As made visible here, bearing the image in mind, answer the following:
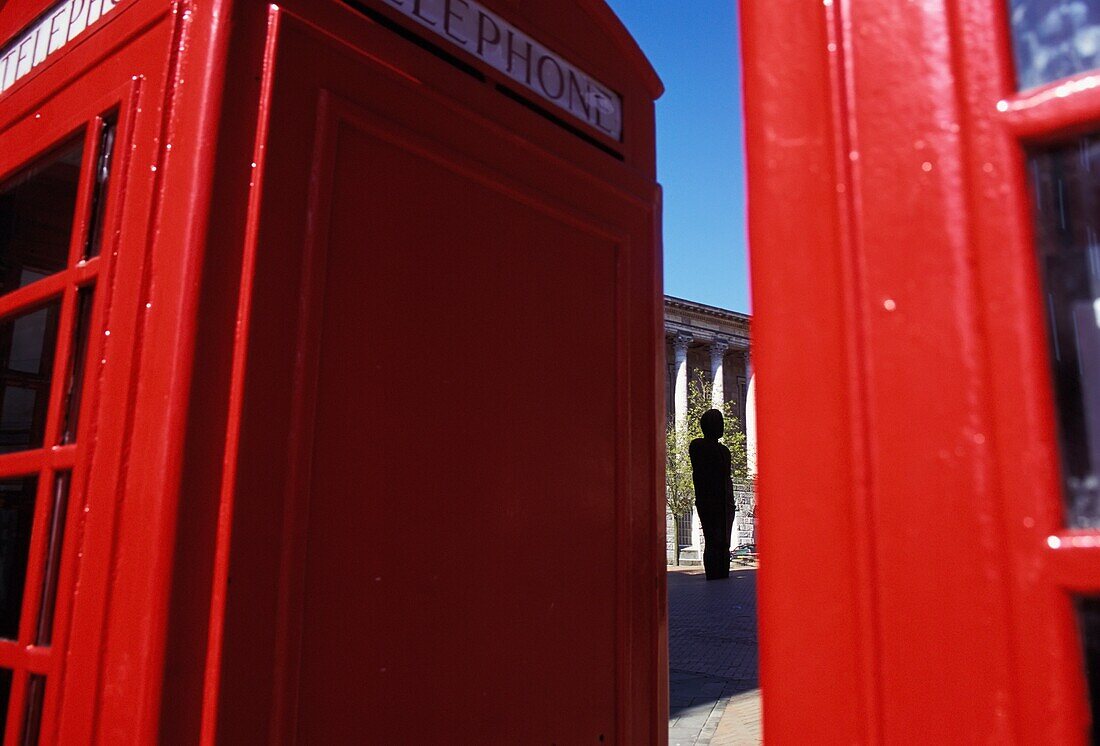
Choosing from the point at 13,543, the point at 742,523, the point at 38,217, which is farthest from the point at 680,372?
the point at 13,543

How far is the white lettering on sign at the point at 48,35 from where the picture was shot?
73.9 inches

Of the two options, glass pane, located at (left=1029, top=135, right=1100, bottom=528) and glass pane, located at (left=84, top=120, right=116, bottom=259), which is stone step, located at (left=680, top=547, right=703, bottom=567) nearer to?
glass pane, located at (left=84, top=120, right=116, bottom=259)

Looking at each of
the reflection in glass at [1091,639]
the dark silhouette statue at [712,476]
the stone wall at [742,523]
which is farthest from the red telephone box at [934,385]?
the stone wall at [742,523]

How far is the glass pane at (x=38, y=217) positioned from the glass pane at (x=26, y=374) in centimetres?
12

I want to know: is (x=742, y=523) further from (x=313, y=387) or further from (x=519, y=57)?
(x=313, y=387)

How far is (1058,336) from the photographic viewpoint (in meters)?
0.70

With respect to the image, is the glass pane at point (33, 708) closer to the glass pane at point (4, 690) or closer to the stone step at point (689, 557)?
→ the glass pane at point (4, 690)

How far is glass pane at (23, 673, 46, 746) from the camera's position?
1.53m

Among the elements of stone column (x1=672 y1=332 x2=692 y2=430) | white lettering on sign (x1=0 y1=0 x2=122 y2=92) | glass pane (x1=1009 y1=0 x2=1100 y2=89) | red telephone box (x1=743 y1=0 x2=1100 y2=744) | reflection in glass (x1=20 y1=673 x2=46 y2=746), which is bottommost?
reflection in glass (x1=20 y1=673 x2=46 y2=746)

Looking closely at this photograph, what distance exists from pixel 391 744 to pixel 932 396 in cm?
131

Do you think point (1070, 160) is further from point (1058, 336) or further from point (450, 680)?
point (450, 680)

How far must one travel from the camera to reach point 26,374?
6.55 feet

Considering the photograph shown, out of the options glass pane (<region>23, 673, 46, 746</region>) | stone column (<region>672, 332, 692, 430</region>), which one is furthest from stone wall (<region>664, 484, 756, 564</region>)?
glass pane (<region>23, 673, 46, 746</region>)

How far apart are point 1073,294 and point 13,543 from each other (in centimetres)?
202
